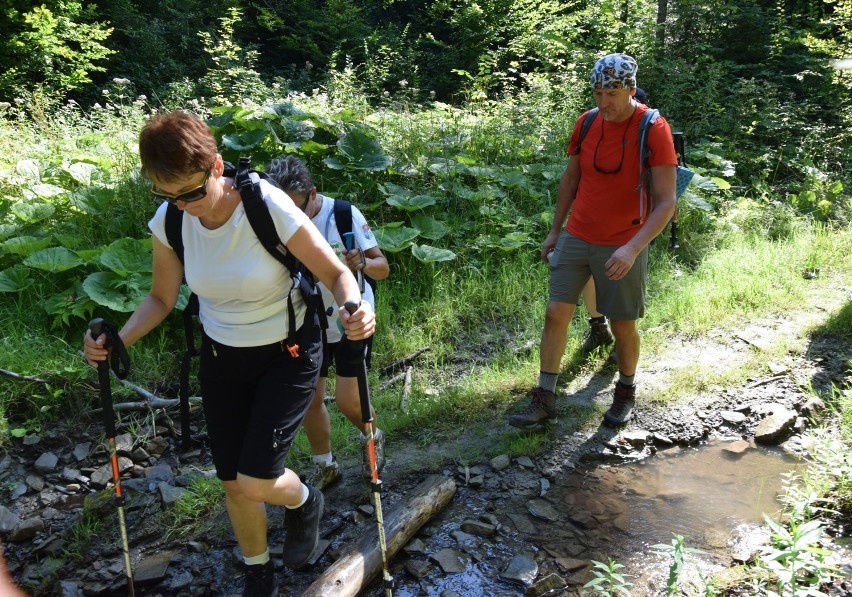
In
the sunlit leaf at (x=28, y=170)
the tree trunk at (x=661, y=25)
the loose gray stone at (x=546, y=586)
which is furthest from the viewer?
the tree trunk at (x=661, y=25)

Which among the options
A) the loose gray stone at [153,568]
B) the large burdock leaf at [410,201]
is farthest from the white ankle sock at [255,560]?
the large burdock leaf at [410,201]

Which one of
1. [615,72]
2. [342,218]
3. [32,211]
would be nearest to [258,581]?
[342,218]

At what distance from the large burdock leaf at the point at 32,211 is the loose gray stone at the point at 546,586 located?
5.65 m

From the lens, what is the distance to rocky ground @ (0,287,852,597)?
11.3 feet

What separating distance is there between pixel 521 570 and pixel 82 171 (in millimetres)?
6066

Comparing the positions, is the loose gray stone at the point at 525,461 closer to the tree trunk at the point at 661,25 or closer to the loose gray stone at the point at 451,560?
the loose gray stone at the point at 451,560

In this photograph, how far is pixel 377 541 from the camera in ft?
10.8

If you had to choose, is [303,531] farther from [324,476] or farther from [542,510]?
[542,510]

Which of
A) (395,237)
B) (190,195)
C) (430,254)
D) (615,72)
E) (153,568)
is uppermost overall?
(615,72)

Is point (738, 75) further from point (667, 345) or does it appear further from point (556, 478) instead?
point (556, 478)

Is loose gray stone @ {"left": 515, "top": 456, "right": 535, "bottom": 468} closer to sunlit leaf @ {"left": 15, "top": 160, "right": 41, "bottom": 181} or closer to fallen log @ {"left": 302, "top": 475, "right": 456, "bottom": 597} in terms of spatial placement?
fallen log @ {"left": 302, "top": 475, "right": 456, "bottom": 597}

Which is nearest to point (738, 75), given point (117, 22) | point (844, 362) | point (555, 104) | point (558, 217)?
point (555, 104)

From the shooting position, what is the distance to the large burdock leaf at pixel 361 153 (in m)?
7.21

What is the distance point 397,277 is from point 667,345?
2.67 metres
